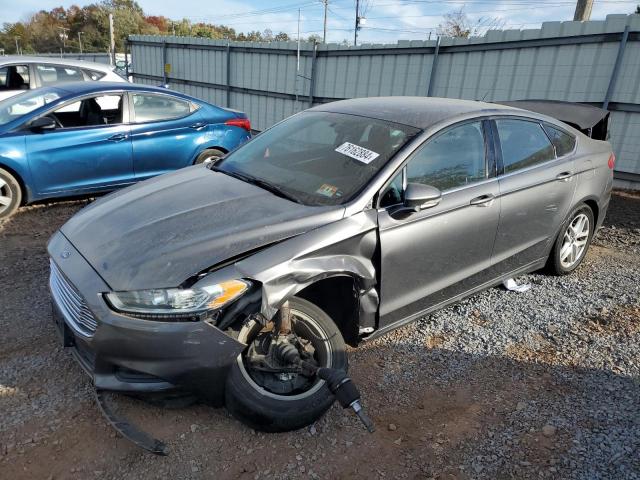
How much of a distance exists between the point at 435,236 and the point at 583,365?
135cm

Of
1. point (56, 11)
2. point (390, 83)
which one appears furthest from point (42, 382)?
point (56, 11)

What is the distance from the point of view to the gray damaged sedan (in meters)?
2.21

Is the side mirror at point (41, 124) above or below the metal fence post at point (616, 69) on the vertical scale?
below

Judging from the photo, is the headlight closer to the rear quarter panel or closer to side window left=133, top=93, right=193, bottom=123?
Answer: the rear quarter panel

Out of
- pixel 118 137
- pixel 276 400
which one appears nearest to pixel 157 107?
pixel 118 137

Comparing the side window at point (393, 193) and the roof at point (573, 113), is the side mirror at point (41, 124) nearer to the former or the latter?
the side window at point (393, 193)

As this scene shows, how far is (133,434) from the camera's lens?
2.21 m

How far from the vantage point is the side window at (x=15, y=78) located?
26.5 feet

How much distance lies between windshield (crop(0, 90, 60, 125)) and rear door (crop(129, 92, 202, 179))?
0.95 m

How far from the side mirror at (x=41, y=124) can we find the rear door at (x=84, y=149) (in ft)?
0.17

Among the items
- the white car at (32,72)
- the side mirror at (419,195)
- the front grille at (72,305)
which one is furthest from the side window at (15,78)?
the side mirror at (419,195)

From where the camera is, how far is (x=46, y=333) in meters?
3.15

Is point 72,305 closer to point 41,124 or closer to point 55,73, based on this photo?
point 41,124

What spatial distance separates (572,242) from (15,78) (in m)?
9.00
